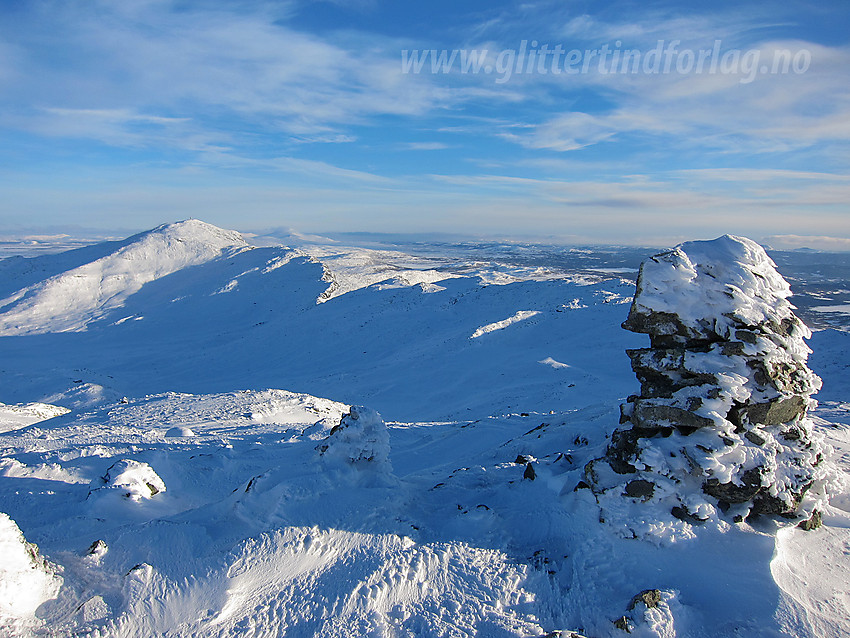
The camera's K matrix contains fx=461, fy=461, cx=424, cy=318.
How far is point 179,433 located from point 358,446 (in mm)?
9230

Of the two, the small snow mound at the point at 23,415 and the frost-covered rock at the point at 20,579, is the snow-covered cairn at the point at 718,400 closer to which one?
the frost-covered rock at the point at 20,579

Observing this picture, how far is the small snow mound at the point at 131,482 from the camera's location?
28.6 feet

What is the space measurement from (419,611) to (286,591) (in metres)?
1.79

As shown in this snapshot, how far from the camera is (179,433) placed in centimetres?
1478

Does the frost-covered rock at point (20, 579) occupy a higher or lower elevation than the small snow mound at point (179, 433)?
higher

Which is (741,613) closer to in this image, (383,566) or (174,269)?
(383,566)

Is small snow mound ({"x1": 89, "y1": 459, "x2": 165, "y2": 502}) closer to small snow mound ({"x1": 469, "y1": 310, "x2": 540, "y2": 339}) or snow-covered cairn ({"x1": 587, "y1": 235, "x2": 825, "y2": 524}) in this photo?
snow-covered cairn ({"x1": 587, "y1": 235, "x2": 825, "y2": 524})

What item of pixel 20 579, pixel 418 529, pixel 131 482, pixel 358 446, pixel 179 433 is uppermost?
pixel 358 446

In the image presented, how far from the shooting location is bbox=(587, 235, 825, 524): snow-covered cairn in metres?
7.23

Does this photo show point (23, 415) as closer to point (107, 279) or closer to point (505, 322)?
point (505, 322)

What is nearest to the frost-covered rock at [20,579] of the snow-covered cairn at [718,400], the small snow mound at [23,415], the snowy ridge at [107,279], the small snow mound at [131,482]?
the small snow mound at [131,482]

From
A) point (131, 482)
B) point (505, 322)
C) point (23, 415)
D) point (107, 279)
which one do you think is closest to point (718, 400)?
point (131, 482)

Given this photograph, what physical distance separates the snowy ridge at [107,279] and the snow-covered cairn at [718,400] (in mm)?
50631

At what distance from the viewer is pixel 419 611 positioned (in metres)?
6.00
